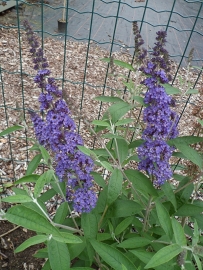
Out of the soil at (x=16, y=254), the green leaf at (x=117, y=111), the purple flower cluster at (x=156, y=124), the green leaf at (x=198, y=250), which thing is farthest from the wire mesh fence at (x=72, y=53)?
the green leaf at (x=198, y=250)

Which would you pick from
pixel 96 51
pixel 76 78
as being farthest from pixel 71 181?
pixel 96 51

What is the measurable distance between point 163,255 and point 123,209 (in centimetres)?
54

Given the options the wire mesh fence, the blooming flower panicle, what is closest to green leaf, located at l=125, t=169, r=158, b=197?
the blooming flower panicle

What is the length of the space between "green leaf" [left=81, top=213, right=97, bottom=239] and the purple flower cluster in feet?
1.20

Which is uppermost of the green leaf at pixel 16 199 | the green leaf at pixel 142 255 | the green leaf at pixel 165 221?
the green leaf at pixel 16 199

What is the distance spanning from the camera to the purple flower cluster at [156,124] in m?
1.32

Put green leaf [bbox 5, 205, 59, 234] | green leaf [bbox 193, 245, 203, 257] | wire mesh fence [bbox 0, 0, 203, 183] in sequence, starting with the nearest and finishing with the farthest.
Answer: green leaf [bbox 5, 205, 59, 234] < green leaf [bbox 193, 245, 203, 257] < wire mesh fence [bbox 0, 0, 203, 183]

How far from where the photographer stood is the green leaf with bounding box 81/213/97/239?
61.2 inches

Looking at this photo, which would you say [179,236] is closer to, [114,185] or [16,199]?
[114,185]

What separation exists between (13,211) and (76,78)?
158 inches

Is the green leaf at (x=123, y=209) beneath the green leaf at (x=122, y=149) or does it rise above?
beneath

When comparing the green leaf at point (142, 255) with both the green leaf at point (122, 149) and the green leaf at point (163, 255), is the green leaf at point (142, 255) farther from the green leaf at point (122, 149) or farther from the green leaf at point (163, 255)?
the green leaf at point (122, 149)

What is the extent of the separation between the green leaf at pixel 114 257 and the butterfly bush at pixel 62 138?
0.19m

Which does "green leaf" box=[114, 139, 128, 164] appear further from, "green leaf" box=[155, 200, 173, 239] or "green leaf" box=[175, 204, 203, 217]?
"green leaf" box=[175, 204, 203, 217]
